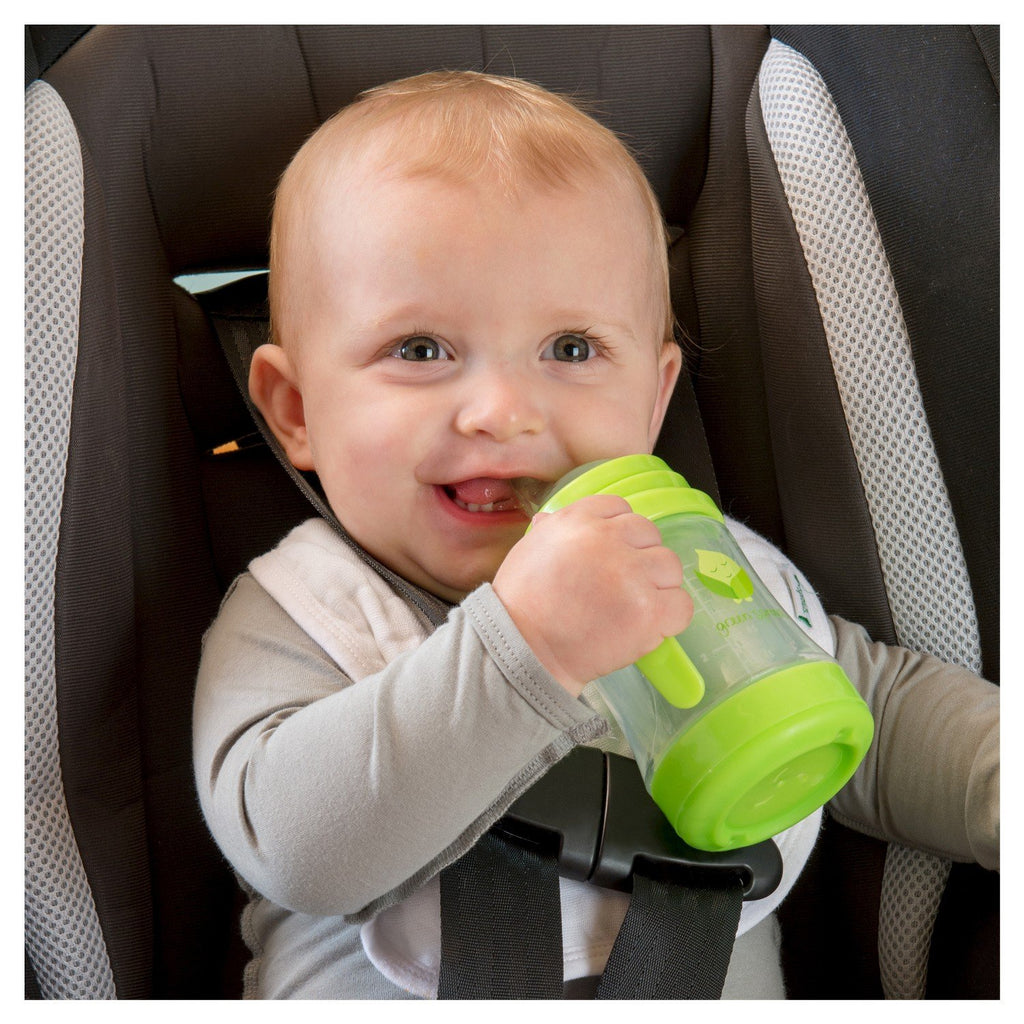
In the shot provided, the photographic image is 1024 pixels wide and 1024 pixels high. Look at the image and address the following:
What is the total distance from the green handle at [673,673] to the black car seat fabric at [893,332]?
0.39 m

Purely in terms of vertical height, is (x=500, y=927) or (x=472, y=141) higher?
(x=472, y=141)

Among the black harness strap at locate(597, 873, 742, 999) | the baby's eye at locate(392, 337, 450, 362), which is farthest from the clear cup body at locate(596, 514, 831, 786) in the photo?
the baby's eye at locate(392, 337, 450, 362)

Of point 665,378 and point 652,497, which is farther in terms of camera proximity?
point 665,378

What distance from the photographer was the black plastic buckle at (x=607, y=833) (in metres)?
0.94

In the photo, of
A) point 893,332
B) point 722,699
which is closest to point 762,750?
point 722,699

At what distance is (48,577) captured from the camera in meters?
1.00

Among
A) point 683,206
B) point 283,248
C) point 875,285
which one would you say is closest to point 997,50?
point 875,285

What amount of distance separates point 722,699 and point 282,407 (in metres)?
0.53

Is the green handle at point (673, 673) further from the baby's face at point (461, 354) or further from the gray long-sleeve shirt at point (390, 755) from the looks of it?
the baby's face at point (461, 354)

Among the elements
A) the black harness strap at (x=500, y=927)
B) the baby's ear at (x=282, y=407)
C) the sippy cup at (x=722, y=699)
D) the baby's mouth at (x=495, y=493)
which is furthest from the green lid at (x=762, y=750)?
the baby's ear at (x=282, y=407)

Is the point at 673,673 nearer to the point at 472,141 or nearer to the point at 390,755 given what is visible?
the point at 390,755

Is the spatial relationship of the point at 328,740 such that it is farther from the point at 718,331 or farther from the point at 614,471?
the point at 718,331

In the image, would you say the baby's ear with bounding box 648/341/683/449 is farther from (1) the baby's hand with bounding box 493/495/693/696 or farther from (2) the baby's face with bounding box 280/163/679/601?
(1) the baby's hand with bounding box 493/495/693/696

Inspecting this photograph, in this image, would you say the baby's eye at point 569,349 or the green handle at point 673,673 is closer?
the green handle at point 673,673
